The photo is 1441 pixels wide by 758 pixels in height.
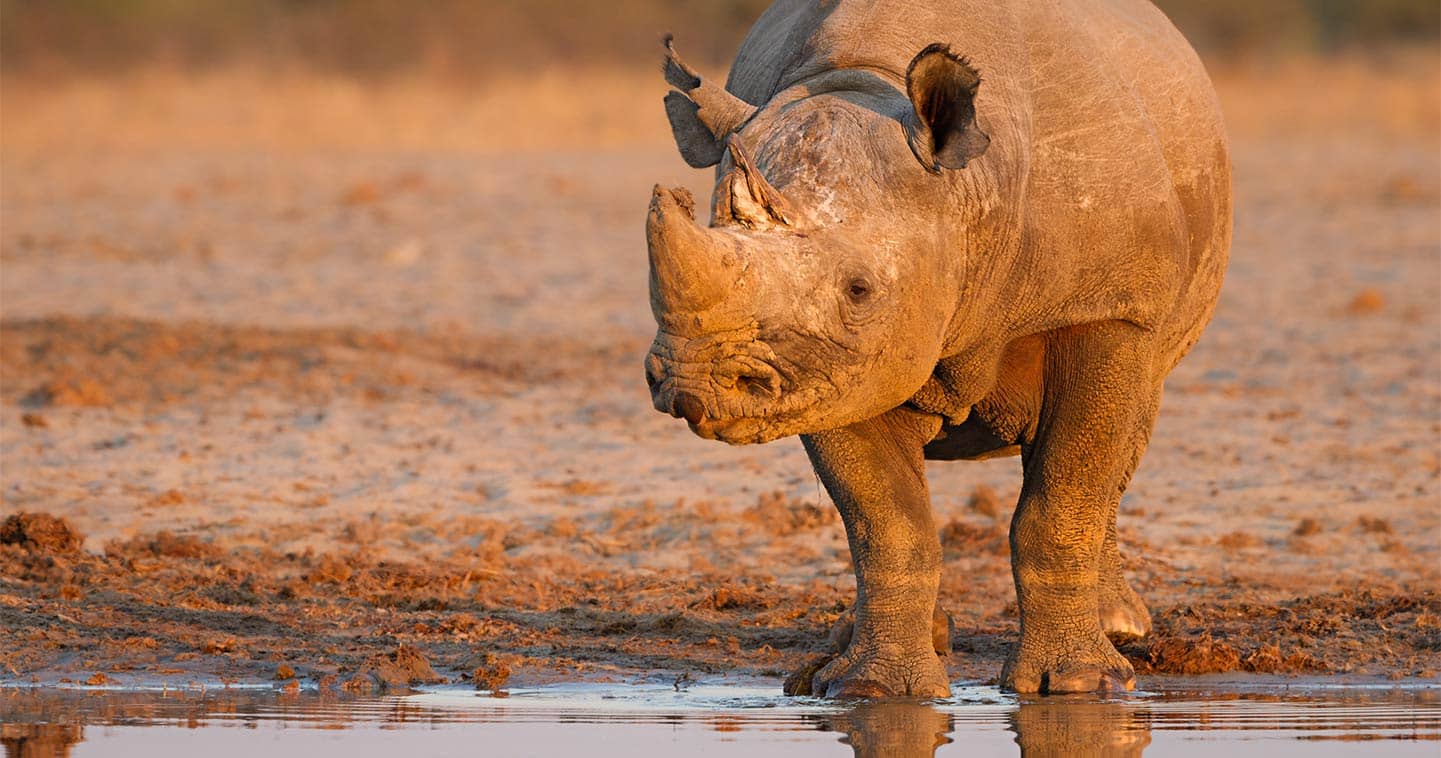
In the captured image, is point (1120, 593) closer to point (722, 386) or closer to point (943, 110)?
point (943, 110)

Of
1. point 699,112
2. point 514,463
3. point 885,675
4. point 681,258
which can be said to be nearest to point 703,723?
point 885,675

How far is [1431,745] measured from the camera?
609 cm

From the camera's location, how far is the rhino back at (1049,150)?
21.8ft

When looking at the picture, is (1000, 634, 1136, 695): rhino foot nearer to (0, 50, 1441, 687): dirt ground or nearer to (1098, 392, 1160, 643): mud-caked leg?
(0, 50, 1441, 687): dirt ground

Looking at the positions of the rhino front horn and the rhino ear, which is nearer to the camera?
the rhino front horn

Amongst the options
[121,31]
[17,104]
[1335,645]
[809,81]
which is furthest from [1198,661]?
[121,31]

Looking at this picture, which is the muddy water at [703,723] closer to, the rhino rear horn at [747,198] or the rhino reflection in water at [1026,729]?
the rhino reflection in water at [1026,729]

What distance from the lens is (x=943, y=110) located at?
6273mm

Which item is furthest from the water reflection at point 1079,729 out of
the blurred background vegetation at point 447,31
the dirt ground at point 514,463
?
the blurred background vegetation at point 447,31

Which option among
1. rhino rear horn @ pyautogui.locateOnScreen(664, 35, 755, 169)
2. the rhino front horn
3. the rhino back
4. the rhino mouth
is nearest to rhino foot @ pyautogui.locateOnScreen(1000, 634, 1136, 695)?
the rhino back

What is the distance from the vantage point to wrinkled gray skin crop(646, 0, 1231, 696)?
19.4ft

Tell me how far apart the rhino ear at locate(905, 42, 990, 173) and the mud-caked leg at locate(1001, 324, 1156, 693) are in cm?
94

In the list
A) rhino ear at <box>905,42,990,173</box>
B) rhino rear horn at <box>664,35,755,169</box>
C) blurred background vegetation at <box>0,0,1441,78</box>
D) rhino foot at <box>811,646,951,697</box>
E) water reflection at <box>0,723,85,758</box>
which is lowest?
water reflection at <box>0,723,85,758</box>

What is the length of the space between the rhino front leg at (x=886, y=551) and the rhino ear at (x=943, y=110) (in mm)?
1097
